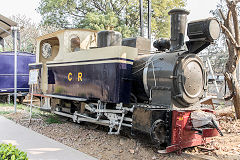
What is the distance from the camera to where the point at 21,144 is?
4.96m

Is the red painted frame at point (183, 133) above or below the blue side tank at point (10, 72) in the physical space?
below

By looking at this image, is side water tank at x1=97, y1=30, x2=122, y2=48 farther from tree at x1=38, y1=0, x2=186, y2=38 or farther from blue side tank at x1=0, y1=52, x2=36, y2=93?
tree at x1=38, y1=0, x2=186, y2=38

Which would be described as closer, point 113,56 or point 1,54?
point 113,56

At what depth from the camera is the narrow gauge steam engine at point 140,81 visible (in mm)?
4398

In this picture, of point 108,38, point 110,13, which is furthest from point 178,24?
point 110,13

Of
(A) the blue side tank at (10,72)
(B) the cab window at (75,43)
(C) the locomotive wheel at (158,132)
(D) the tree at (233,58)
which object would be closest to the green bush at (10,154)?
(C) the locomotive wheel at (158,132)

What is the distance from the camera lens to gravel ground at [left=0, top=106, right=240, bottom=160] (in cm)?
454

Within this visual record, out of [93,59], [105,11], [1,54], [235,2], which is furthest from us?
[105,11]

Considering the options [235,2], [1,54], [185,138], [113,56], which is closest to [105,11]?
[1,54]

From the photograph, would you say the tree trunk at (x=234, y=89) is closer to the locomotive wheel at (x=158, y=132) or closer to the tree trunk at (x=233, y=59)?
the tree trunk at (x=233, y=59)

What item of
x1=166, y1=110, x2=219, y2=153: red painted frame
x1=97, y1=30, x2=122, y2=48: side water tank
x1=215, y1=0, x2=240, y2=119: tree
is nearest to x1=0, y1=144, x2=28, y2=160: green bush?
x1=166, y1=110, x2=219, y2=153: red painted frame

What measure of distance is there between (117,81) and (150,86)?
0.70m

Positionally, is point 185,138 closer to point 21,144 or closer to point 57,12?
point 21,144

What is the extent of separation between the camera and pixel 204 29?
432cm
